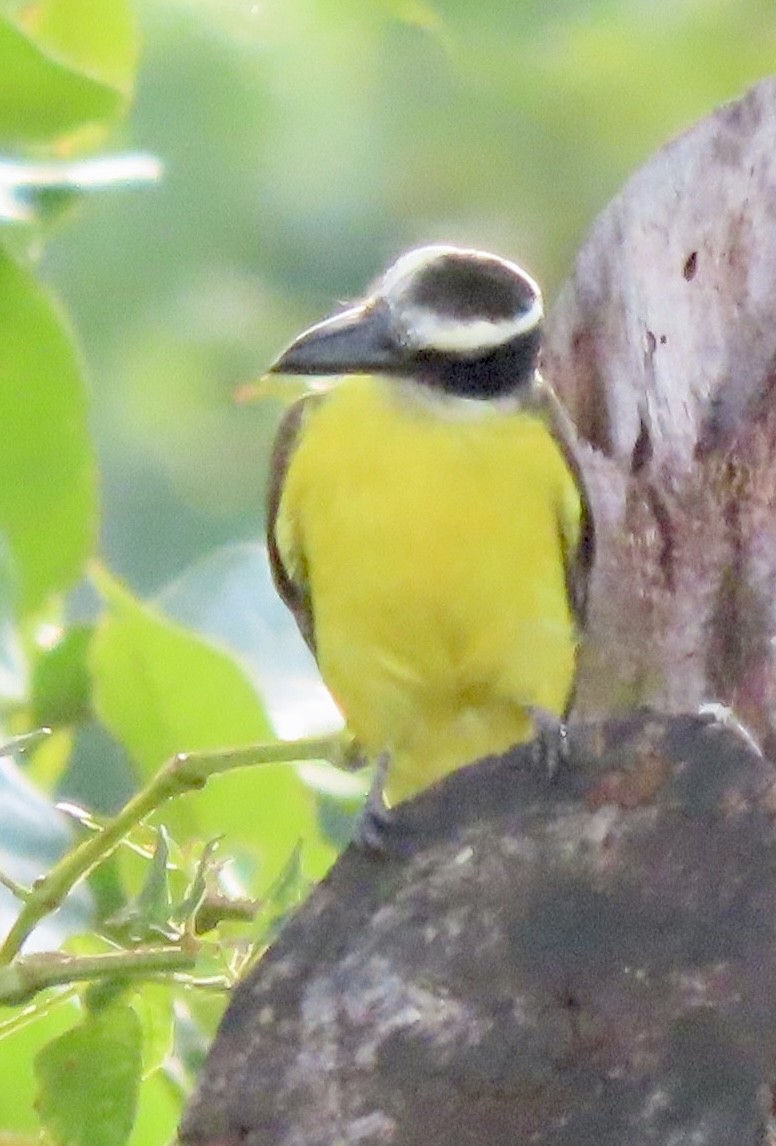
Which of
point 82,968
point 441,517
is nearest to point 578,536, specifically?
point 441,517

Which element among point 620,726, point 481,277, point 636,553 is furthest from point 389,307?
point 620,726

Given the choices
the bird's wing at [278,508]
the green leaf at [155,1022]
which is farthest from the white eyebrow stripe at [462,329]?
the green leaf at [155,1022]

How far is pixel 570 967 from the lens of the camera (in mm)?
696

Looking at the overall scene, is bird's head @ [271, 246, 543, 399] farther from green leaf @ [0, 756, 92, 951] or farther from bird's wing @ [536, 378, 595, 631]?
green leaf @ [0, 756, 92, 951]

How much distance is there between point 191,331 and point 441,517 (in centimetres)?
165

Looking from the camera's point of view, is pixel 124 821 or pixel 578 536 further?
pixel 578 536

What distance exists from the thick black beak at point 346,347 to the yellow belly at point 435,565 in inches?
2.2

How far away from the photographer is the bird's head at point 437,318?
98cm

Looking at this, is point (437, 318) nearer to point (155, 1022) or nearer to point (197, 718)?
point (197, 718)

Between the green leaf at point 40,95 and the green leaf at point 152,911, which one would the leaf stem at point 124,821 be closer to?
the green leaf at point 152,911

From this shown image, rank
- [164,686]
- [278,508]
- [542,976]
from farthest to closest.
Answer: [278,508], [164,686], [542,976]

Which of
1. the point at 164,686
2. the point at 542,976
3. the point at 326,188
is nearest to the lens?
the point at 542,976

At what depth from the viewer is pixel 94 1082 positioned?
29.1 inches

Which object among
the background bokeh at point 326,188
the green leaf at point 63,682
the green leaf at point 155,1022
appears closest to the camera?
the green leaf at point 155,1022
